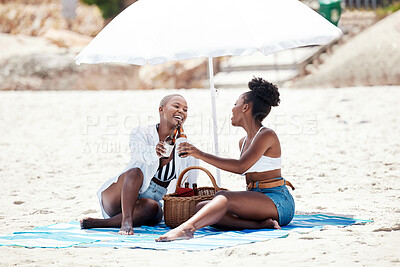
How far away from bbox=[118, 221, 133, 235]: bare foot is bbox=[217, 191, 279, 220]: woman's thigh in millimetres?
675

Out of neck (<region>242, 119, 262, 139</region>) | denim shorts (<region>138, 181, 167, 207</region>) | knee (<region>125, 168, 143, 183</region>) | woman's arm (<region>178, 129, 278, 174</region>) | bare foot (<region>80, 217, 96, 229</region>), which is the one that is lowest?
bare foot (<region>80, 217, 96, 229</region>)

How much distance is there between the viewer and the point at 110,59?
464 centimetres

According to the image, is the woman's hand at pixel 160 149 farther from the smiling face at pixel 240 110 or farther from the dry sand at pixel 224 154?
the dry sand at pixel 224 154

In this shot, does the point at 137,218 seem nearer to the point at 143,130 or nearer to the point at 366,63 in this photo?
the point at 143,130

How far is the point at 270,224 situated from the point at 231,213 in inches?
11.2

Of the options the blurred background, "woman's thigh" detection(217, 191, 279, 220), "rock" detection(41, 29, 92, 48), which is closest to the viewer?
"woman's thigh" detection(217, 191, 279, 220)

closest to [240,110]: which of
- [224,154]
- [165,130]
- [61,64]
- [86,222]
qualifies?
[165,130]

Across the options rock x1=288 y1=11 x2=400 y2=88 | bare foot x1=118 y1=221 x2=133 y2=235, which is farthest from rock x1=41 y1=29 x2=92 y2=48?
bare foot x1=118 y1=221 x2=133 y2=235

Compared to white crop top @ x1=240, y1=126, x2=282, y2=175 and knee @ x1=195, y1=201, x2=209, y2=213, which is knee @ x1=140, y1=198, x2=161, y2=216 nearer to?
knee @ x1=195, y1=201, x2=209, y2=213

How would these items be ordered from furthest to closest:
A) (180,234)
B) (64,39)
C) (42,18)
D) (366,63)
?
1. (42,18)
2. (64,39)
3. (366,63)
4. (180,234)

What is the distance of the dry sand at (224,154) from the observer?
3939 mm

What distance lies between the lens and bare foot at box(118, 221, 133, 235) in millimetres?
4551

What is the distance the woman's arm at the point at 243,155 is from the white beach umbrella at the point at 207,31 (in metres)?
0.62

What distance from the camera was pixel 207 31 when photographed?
174 inches
